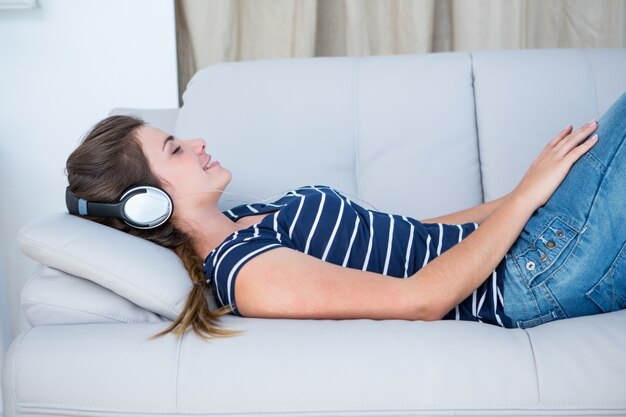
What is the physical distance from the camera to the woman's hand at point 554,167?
1.29 m

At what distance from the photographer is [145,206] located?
129 centimetres

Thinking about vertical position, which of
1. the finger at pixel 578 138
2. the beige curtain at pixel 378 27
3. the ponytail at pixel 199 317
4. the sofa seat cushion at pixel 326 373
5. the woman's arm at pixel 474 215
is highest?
the beige curtain at pixel 378 27

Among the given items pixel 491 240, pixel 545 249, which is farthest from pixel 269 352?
pixel 545 249

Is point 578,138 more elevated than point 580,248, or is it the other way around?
point 578,138

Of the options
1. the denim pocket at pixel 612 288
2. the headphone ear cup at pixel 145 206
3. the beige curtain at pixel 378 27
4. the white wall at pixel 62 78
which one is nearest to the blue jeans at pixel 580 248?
the denim pocket at pixel 612 288

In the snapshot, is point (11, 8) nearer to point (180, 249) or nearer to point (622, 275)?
point (180, 249)

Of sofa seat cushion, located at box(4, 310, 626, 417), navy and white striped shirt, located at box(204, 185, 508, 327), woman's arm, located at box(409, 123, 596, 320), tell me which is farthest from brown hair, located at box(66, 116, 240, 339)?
woman's arm, located at box(409, 123, 596, 320)

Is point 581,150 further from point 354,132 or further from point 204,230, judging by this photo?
point 204,230

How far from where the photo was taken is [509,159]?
1678 mm

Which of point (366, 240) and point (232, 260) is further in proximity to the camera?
point (366, 240)

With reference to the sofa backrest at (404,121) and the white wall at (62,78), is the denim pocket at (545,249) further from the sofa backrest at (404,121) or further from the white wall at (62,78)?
the white wall at (62,78)

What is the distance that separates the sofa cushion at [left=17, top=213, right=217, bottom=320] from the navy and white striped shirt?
0.08 m

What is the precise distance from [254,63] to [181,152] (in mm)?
503

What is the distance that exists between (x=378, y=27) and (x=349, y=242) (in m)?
1.19
